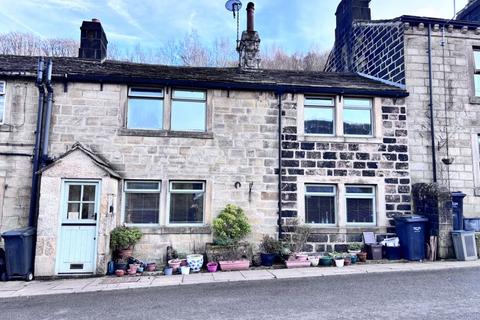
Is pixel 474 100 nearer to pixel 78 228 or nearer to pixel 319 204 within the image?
pixel 319 204

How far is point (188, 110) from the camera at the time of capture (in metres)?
10.6

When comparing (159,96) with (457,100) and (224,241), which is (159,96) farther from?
(457,100)

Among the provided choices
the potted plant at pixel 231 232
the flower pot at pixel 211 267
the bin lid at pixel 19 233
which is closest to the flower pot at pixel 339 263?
the potted plant at pixel 231 232

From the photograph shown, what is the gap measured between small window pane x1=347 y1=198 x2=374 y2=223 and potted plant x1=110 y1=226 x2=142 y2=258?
638 cm

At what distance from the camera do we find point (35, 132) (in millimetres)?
9727

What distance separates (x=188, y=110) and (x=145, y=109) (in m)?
1.29

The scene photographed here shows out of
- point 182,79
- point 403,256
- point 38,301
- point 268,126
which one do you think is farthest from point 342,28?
point 38,301

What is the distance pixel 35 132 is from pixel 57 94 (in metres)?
1.26

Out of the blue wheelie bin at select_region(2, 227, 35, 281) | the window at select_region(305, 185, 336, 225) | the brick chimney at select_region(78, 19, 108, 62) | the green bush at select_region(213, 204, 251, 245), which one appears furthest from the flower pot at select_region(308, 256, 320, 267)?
the brick chimney at select_region(78, 19, 108, 62)

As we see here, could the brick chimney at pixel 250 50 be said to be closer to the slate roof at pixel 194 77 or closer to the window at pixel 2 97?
the slate roof at pixel 194 77

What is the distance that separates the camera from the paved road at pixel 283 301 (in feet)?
17.6

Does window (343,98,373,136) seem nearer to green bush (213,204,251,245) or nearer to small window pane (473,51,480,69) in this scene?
small window pane (473,51,480,69)

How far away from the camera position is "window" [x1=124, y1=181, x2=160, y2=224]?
9891 millimetres

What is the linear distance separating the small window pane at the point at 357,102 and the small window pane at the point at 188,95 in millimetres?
4673
